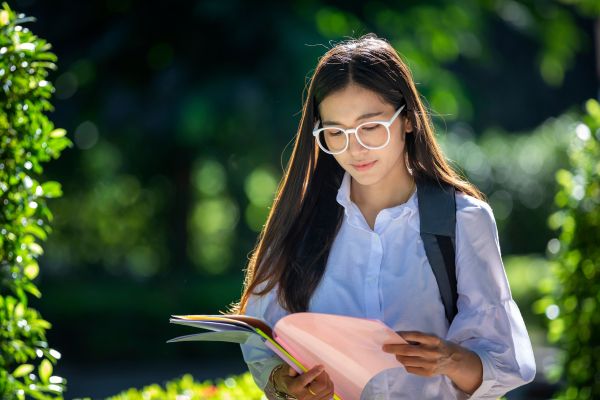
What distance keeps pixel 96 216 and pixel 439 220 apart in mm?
13107

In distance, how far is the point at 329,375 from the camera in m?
2.65

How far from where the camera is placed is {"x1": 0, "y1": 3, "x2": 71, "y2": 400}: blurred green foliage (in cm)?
339

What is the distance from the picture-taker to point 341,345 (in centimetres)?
254

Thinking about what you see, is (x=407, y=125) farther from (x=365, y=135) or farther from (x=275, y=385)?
(x=275, y=385)

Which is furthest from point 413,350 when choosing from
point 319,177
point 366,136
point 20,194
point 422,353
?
point 20,194

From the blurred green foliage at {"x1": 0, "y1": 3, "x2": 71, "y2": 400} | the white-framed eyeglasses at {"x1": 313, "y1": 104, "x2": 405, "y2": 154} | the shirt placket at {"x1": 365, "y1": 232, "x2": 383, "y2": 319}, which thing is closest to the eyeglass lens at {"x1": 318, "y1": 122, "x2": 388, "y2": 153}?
the white-framed eyeglasses at {"x1": 313, "y1": 104, "x2": 405, "y2": 154}

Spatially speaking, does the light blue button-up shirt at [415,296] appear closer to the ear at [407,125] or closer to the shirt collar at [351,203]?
the shirt collar at [351,203]

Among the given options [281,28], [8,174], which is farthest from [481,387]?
[281,28]

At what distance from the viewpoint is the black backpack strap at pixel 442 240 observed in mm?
2678

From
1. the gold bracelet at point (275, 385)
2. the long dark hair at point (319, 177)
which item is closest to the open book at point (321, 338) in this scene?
the gold bracelet at point (275, 385)

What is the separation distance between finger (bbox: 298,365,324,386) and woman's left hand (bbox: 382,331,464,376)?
197 millimetres

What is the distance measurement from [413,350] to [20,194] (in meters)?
1.55

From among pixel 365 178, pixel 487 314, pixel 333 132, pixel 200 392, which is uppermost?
pixel 333 132

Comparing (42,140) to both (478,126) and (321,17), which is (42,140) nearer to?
(321,17)
